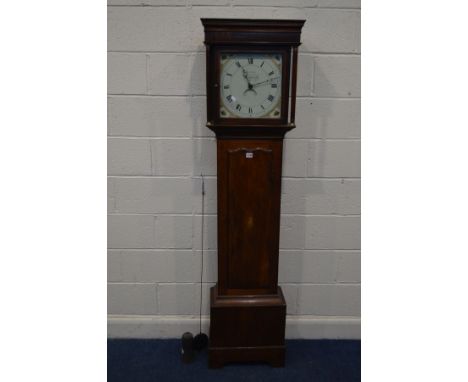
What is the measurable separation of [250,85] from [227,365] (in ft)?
4.58

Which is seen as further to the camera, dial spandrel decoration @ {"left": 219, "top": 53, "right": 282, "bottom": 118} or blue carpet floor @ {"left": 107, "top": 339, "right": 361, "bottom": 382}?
blue carpet floor @ {"left": 107, "top": 339, "right": 361, "bottom": 382}

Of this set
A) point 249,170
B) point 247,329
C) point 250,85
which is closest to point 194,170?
point 249,170

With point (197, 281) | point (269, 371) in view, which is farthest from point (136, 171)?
point (269, 371)

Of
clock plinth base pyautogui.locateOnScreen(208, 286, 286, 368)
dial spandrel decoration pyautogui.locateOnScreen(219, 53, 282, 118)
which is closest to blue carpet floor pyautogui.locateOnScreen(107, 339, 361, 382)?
clock plinth base pyautogui.locateOnScreen(208, 286, 286, 368)

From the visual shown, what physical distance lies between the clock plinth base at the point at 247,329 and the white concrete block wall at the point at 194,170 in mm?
270

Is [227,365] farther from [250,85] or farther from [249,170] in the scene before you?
[250,85]

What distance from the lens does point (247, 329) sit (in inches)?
77.8

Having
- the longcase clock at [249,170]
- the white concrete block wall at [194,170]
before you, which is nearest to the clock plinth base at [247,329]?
the longcase clock at [249,170]

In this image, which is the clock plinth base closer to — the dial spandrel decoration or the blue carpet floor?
the blue carpet floor

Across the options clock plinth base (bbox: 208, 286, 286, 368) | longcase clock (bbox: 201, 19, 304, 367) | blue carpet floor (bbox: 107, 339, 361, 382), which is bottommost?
blue carpet floor (bbox: 107, 339, 361, 382)

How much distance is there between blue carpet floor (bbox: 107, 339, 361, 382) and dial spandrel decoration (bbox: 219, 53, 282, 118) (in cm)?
127

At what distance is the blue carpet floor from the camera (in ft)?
6.44

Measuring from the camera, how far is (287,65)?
5.68ft

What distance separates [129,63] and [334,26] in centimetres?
104
